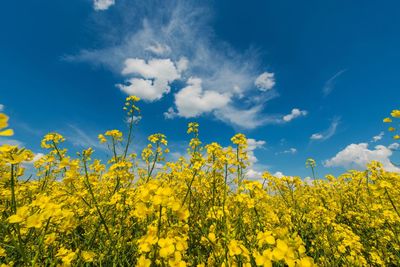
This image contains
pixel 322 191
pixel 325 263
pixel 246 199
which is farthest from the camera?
pixel 322 191

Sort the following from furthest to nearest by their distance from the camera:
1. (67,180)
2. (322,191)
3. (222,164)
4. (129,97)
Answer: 1. (322,191)
2. (129,97)
3. (222,164)
4. (67,180)

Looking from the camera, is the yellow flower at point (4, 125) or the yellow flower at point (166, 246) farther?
the yellow flower at point (166, 246)

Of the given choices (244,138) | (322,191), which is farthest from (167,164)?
(322,191)

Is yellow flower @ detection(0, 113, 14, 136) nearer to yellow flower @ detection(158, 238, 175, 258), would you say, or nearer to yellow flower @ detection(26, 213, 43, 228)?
yellow flower @ detection(26, 213, 43, 228)

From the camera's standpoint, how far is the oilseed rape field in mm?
1697

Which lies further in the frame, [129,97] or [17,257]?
[129,97]

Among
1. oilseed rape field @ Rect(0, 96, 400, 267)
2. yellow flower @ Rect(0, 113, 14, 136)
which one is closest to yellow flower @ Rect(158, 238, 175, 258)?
oilseed rape field @ Rect(0, 96, 400, 267)

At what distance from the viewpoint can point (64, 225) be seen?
2.42 metres

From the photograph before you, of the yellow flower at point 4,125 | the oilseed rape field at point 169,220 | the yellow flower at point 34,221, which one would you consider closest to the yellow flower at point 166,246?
the oilseed rape field at point 169,220

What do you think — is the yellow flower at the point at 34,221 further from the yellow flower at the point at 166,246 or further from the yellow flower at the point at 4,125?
the yellow flower at the point at 4,125

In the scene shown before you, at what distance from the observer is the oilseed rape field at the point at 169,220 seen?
1697 millimetres

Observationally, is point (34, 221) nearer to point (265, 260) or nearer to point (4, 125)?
point (4, 125)

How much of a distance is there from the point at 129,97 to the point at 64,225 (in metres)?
2.90

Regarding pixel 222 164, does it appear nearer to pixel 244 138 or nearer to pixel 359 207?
pixel 244 138
